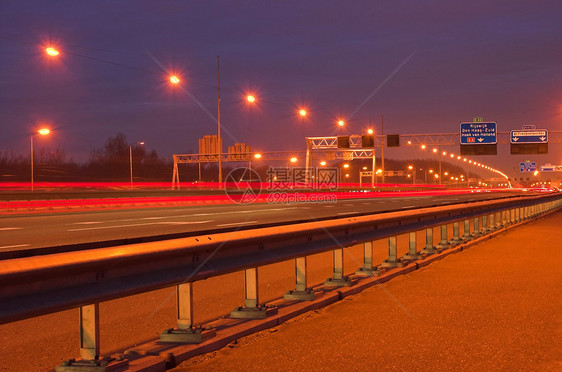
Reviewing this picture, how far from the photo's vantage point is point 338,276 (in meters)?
8.51

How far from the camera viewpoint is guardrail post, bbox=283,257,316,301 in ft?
24.5

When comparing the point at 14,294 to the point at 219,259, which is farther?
the point at 219,259

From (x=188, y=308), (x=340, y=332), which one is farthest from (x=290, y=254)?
(x=188, y=308)

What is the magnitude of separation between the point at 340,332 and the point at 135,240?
6.84ft

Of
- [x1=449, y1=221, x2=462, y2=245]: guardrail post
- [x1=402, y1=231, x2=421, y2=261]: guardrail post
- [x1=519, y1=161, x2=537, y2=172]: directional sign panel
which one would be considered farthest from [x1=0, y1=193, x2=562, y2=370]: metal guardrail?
[x1=519, y1=161, x2=537, y2=172]: directional sign panel

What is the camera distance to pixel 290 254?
6926 mm

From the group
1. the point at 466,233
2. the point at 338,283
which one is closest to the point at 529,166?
the point at 466,233

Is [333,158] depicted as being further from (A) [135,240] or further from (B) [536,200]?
(A) [135,240]

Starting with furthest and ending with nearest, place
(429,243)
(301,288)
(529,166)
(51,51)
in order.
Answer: (529,166)
(51,51)
(429,243)
(301,288)

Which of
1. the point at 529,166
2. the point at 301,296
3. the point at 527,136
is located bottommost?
the point at 301,296

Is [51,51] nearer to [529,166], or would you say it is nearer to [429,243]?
[429,243]

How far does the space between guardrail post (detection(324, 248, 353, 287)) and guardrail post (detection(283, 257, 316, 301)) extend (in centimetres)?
83

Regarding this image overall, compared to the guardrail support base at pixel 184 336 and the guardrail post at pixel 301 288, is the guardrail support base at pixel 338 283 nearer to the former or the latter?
the guardrail post at pixel 301 288

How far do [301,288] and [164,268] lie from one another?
276 centimetres
